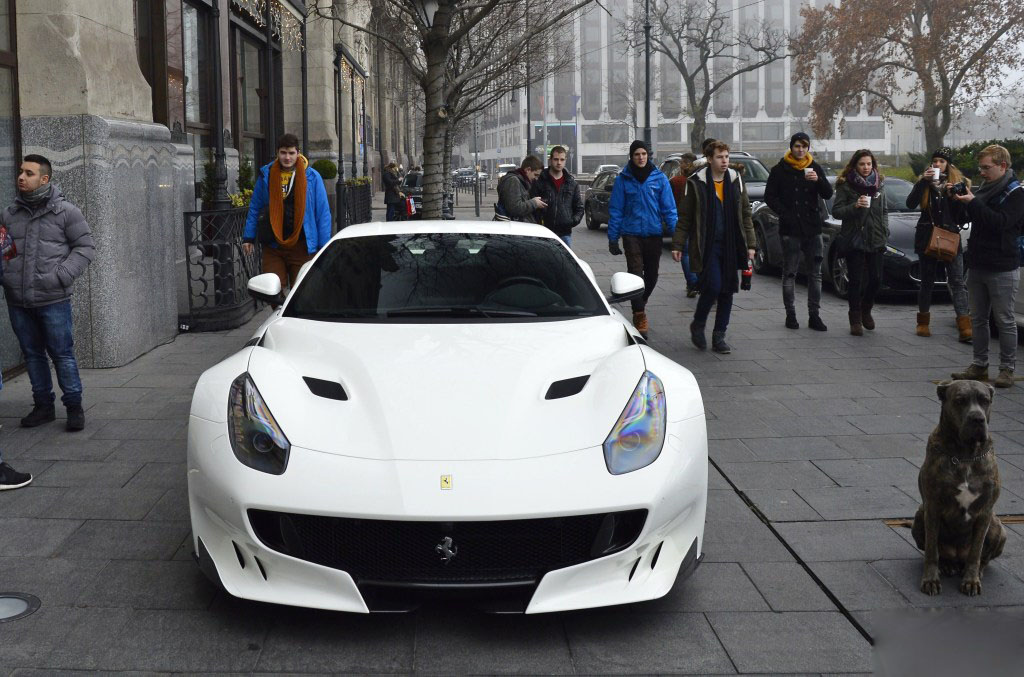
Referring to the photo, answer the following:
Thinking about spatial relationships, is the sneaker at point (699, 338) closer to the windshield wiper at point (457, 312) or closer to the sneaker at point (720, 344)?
the sneaker at point (720, 344)

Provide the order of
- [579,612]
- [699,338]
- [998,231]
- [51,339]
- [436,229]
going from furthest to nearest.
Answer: [699,338] → [998,231] → [51,339] → [436,229] → [579,612]

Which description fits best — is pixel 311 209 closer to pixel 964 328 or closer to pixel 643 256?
pixel 643 256

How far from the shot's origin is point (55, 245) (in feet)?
23.4

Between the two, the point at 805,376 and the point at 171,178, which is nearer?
the point at 805,376

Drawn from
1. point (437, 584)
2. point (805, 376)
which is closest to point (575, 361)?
point (437, 584)

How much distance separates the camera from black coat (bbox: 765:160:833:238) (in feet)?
38.2

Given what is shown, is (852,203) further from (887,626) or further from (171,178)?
(887,626)

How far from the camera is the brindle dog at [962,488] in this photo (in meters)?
4.42

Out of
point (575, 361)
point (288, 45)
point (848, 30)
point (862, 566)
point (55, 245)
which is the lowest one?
point (862, 566)

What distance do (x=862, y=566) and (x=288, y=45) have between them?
74.2ft

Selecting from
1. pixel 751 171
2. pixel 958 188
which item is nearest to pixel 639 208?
pixel 958 188

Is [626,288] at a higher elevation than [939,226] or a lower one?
lower

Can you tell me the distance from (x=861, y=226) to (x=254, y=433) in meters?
8.64

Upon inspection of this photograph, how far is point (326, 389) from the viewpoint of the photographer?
175 inches
